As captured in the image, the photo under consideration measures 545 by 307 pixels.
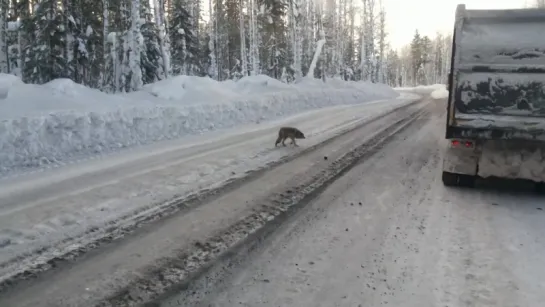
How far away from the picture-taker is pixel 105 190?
653cm

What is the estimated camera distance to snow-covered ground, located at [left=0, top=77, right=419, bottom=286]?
507 cm

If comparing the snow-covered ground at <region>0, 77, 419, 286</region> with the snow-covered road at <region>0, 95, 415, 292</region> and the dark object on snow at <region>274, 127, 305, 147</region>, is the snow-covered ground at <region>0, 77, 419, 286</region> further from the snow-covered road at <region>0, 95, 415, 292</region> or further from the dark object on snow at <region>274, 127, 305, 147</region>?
the dark object on snow at <region>274, 127, 305, 147</region>

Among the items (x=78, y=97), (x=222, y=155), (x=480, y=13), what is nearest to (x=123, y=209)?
(x=222, y=155)

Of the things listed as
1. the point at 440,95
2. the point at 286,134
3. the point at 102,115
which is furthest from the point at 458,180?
the point at 440,95

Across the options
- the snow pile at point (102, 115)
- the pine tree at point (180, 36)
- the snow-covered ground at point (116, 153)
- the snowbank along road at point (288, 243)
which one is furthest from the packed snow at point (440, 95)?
the snowbank along road at point (288, 243)

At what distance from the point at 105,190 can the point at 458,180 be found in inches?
216

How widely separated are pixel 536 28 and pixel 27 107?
34.0ft

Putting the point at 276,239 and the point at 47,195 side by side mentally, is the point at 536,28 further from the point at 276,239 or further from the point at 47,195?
the point at 47,195

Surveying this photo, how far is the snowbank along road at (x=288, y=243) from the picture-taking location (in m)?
3.51

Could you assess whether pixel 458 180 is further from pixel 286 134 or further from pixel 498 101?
A: pixel 286 134

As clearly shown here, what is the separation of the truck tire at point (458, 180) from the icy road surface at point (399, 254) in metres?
0.18

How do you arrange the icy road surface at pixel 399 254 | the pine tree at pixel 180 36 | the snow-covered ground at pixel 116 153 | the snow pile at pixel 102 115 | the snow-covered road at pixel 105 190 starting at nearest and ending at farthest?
the icy road surface at pixel 399 254 < the snow-covered road at pixel 105 190 < the snow-covered ground at pixel 116 153 < the snow pile at pixel 102 115 < the pine tree at pixel 180 36

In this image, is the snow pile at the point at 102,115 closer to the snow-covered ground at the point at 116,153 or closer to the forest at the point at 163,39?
the snow-covered ground at the point at 116,153

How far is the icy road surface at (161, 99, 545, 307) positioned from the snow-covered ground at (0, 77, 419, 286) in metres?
2.01
